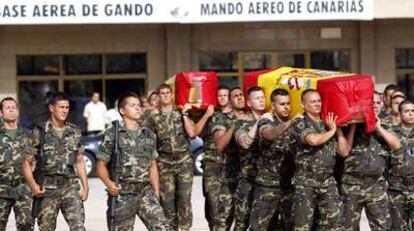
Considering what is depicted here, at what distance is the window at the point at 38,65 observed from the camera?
22.0 metres

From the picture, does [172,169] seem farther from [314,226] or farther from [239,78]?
[239,78]

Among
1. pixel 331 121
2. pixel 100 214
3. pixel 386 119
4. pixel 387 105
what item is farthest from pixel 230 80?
pixel 331 121

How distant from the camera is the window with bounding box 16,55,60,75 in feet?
72.2

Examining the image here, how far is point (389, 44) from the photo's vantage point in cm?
2222

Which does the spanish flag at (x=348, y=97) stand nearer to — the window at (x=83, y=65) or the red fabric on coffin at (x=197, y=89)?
the red fabric on coffin at (x=197, y=89)

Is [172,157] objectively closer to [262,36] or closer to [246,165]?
[246,165]

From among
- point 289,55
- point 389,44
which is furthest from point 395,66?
point 289,55

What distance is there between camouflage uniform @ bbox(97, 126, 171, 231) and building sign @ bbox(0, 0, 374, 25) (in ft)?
37.4

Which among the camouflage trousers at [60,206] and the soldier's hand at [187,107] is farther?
the soldier's hand at [187,107]

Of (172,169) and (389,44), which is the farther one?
(389,44)

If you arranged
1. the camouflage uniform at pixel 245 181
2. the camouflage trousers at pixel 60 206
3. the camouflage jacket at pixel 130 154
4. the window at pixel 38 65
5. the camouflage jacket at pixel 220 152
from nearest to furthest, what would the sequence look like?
the camouflage jacket at pixel 130 154 → the camouflage trousers at pixel 60 206 → the camouflage uniform at pixel 245 181 → the camouflage jacket at pixel 220 152 → the window at pixel 38 65

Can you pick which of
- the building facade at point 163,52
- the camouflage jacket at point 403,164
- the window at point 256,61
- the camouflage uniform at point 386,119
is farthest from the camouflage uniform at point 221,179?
the window at point 256,61

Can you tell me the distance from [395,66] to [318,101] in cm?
1423

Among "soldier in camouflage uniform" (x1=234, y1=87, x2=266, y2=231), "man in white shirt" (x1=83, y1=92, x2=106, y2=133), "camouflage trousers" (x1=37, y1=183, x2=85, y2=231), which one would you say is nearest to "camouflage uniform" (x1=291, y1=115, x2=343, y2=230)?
"soldier in camouflage uniform" (x1=234, y1=87, x2=266, y2=231)
